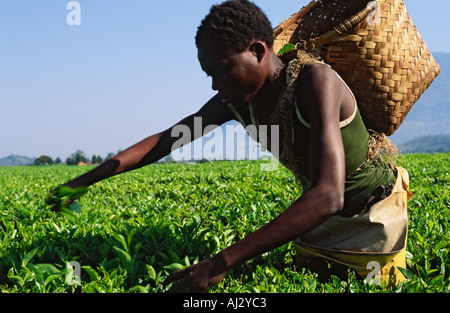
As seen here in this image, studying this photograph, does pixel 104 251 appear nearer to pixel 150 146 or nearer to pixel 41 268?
pixel 41 268

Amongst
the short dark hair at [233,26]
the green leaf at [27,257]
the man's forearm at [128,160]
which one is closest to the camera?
the short dark hair at [233,26]

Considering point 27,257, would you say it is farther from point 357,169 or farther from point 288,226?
point 357,169

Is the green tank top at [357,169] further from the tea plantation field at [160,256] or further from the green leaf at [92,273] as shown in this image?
the green leaf at [92,273]

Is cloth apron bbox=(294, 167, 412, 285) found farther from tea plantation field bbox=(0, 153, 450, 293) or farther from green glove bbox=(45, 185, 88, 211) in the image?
green glove bbox=(45, 185, 88, 211)

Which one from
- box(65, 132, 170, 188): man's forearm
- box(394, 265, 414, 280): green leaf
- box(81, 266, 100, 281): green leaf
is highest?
box(65, 132, 170, 188): man's forearm

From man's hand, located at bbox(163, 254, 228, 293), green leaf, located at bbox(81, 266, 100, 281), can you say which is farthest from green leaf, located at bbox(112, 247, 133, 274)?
man's hand, located at bbox(163, 254, 228, 293)

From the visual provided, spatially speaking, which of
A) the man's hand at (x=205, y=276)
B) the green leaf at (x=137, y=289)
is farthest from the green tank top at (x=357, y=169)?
the green leaf at (x=137, y=289)

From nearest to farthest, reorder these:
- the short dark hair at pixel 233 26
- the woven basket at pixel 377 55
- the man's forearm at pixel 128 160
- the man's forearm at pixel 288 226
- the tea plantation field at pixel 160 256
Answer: the man's forearm at pixel 288 226 < the short dark hair at pixel 233 26 < the woven basket at pixel 377 55 < the tea plantation field at pixel 160 256 < the man's forearm at pixel 128 160

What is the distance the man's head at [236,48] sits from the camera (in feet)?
7.02

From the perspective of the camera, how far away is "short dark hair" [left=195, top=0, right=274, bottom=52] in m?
2.13

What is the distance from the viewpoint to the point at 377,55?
2.39m

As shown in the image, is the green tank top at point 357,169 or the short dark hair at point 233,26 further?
the green tank top at point 357,169

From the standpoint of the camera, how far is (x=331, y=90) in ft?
6.69
